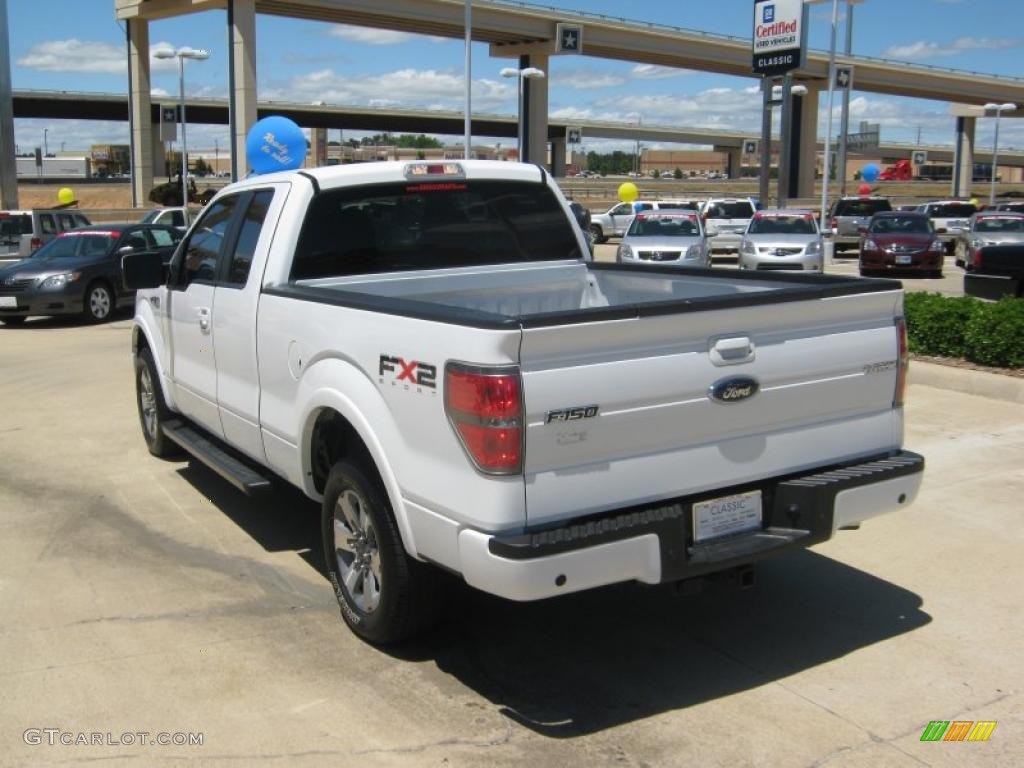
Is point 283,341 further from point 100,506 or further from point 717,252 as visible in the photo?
point 717,252

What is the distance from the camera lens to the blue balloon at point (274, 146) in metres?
11.5

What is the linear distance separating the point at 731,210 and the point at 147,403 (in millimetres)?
29361

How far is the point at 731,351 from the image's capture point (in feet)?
13.6

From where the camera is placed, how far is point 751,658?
4688 millimetres

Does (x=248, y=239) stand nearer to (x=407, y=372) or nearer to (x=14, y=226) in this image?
(x=407, y=372)

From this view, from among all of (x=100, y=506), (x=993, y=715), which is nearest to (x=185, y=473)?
(x=100, y=506)

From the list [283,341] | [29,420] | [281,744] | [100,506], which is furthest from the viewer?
[29,420]

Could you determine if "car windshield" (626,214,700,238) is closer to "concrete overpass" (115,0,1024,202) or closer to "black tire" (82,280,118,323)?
"black tire" (82,280,118,323)

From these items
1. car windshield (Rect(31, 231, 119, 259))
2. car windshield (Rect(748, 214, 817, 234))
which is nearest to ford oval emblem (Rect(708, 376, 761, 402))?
car windshield (Rect(31, 231, 119, 259))

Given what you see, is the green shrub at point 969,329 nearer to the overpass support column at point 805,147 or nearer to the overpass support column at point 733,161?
the overpass support column at point 805,147

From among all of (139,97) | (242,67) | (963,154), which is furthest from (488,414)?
(963,154)

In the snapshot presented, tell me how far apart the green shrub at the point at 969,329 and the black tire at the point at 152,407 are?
6.59m

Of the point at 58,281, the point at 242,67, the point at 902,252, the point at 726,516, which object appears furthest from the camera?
the point at 242,67

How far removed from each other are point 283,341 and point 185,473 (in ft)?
10.4
